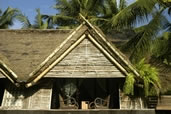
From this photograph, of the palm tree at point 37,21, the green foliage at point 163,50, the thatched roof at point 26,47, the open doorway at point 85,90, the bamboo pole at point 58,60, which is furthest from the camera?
the palm tree at point 37,21

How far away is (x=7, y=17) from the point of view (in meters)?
22.1

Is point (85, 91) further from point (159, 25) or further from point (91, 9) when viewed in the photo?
point (91, 9)

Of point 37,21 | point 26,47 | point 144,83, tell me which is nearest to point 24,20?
point 37,21

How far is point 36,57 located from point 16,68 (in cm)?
125

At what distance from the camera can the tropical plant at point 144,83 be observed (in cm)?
713

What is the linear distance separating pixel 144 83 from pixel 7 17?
19.1m

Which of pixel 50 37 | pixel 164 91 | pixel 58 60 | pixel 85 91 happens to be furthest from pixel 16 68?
pixel 164 91

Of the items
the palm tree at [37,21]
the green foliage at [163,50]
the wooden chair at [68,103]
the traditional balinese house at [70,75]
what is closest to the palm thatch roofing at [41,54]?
the traditional balinese house at [70,75]

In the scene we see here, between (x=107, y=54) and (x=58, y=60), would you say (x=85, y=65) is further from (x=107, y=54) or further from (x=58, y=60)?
(x=58, y=60)

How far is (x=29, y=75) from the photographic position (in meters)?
7.33

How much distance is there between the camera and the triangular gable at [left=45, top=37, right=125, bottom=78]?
309 inches

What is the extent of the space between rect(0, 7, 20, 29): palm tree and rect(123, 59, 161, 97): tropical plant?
18060 mm

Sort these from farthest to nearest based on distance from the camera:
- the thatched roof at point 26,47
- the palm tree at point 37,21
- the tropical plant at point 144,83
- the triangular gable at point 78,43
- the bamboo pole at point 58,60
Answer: the palm tree at point 37,21 → the thatched roof at point 26,47 → the triangular gable at point 78,43 → the bamboo pole at point 58,60 → the tropical plant at point 144,83

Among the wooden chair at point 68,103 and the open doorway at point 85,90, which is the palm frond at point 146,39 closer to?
the open doorway at point 85,90
